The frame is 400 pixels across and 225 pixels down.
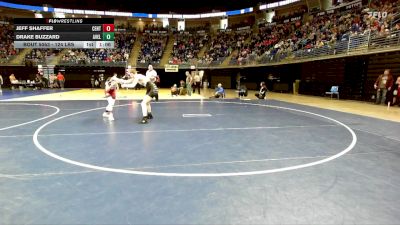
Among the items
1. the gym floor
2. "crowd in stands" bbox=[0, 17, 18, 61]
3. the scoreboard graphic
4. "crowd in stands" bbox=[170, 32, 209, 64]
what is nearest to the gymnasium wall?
"crowd in stands" bbox=[0, 17, 18, 61]

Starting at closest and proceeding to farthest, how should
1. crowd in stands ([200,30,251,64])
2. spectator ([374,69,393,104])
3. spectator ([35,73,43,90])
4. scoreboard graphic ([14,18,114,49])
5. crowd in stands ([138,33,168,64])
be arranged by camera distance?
scoreboard graphic ([14,18,114,49]), spectator ([374,69,393,104]), spectator ([35,73,43,90]), crowd in stands ([200,30,251,64]), crowd in stands ([138,33,168,64])

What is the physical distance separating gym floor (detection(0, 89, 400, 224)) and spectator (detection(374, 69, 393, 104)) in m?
8.88

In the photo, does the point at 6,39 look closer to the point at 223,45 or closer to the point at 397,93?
the point at 223,45

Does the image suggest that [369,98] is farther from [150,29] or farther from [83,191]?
[150,29]

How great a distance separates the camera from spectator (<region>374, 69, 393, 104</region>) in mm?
15203

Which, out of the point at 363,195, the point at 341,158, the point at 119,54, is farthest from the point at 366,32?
the point at 119,54

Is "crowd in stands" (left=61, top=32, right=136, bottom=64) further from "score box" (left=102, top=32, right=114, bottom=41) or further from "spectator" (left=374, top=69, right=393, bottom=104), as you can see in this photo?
"spectator" (left=374, top=69, right=393, bottom=104)

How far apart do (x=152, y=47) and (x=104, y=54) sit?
7294mm

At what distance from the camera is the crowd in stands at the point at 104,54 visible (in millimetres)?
33438

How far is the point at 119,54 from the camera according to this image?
36.9m

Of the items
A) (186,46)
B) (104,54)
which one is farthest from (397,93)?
(104,54)

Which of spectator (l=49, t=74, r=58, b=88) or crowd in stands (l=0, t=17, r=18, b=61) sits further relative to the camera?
crowd in stands (l=0, t=17, r=18, b=61)

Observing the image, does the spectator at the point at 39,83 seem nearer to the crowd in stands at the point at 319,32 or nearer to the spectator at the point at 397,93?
the crowd in stands at the point at 319,32

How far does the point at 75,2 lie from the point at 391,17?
36.9m
